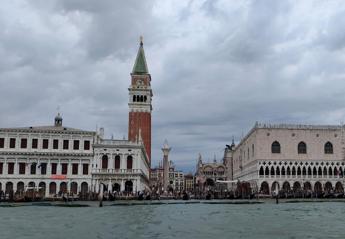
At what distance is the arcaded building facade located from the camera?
6856 cm

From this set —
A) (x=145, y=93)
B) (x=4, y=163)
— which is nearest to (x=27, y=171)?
(x=4, y=163)

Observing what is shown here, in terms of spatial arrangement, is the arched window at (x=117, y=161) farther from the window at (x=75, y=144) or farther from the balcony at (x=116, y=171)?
the window at (x=75, y=144)

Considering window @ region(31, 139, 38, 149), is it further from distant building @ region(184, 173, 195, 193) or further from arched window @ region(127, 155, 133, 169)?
distant building @ region(184, 173, 195, 193)

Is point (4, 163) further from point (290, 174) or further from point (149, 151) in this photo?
point (290, 174)

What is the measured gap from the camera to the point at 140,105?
72625 millimetres

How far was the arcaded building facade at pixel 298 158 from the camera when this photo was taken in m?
68.6

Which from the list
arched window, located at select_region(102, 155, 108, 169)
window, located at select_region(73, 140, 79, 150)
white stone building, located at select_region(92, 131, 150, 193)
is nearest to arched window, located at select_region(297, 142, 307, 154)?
white stone building, located at select_region(92, 131, 150, 193)

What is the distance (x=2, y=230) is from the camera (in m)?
19.6

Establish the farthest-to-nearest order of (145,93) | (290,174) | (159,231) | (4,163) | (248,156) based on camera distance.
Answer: (248,156)
(145,93)
(290,174)
(4,163)
(159,231)

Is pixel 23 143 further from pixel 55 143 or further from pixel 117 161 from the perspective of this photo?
pixel 117 161

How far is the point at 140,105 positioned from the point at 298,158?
2613 cm

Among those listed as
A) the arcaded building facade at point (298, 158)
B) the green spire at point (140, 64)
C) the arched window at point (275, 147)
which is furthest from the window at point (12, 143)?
the arched window at point (275, 147)

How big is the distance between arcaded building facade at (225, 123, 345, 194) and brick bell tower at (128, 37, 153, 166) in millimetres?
17466

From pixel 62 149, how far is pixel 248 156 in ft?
119
